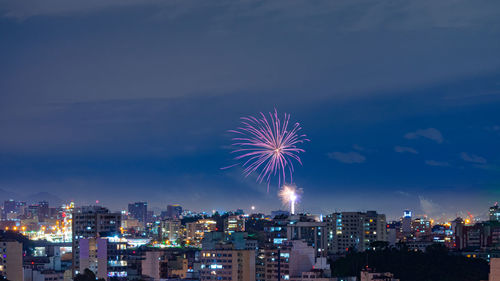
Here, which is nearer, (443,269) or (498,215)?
(443,269)

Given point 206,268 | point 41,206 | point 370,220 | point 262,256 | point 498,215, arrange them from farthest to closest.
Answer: point 41,206 → point 498,215 → point 370,220 → point 262,256 → point 206,268

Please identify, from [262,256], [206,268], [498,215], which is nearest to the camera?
[206,268]

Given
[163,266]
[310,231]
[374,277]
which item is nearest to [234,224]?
[310,231]

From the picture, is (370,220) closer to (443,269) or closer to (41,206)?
(443,269)

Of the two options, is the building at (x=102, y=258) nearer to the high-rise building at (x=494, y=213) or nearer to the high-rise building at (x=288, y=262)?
the high-rise building at (x=288, y=262)

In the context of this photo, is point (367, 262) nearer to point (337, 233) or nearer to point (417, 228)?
point (337, 233)

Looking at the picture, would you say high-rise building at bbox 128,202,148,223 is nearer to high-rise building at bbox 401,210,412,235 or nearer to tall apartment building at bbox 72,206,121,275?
high-rise building at bbox 401,210,412,235

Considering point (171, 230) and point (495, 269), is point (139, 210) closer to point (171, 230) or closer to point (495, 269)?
point (171, 230)

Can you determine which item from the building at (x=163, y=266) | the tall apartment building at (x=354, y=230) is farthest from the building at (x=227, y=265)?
the tall apartment building at (x=354, y=230)

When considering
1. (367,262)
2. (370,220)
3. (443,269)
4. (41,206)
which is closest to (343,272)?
(367,262)
